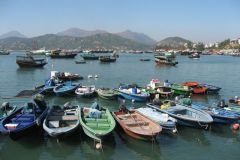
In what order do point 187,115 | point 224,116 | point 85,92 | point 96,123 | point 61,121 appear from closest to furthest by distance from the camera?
1. point 96,123
2. point 61,121
3. point 224,116
4. point 187,115
5. point 85,92

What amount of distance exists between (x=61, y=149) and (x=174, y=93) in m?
20.5

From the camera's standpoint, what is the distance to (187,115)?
2428cm

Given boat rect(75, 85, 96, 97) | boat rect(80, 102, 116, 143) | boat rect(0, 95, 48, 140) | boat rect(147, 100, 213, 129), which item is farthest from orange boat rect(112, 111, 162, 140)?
boat rect(75, 85, 96, 97)

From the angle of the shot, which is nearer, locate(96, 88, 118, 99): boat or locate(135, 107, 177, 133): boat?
locate(135, 107, 177, 133): boat

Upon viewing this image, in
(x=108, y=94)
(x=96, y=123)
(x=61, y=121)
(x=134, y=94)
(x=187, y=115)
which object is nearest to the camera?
(x=96, y=123)

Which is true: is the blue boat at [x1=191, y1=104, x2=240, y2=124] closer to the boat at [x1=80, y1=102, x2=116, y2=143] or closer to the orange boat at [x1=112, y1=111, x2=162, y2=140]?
the orange boat at [x1=112, y1=111, x2=162, y2=140]

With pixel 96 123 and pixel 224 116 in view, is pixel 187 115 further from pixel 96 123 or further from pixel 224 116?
pixel 96 123

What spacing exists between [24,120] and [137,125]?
7.83m

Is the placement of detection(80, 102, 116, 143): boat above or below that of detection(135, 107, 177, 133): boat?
above

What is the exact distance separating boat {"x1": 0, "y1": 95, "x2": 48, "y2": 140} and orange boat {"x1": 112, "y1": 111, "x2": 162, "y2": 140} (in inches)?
219

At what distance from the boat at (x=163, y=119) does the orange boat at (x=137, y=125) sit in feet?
2.01

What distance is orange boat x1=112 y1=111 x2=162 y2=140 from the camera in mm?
19219

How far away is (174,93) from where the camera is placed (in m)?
36.5

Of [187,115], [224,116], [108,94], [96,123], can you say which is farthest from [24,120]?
[224,116]
